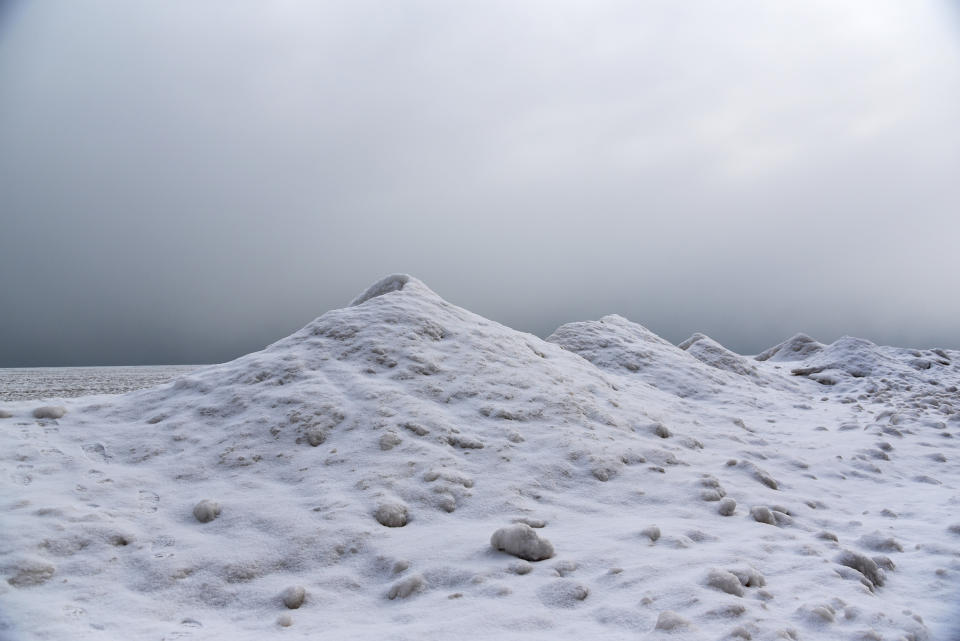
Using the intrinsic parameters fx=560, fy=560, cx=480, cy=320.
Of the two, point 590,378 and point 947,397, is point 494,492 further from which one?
point 947,397

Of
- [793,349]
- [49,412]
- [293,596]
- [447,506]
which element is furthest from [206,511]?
[793,349]

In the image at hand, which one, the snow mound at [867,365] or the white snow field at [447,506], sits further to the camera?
the snow mound at [867,365]

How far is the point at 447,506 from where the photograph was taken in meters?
4.85

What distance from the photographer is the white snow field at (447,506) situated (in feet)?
10.7

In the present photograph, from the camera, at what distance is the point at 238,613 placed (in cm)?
348

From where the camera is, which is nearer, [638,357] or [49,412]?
[49,412]

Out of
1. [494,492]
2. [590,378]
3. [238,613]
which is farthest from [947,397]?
[238,613]

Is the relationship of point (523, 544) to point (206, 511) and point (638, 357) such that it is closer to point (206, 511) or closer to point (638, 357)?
point (206, 511)

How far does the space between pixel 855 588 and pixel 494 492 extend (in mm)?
2766

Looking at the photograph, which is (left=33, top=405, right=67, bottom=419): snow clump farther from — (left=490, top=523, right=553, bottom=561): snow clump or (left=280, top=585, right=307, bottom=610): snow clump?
(left=490, top=523, right=553, bottom=561): snow clump

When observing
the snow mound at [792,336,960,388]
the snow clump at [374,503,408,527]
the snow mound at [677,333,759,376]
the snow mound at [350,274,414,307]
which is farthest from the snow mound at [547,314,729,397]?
the snow clump at [374,503,408,527]

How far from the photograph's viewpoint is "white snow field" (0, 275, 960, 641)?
3.25 m

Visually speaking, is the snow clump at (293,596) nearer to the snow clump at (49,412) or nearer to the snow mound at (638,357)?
the snow clump at (49,412)

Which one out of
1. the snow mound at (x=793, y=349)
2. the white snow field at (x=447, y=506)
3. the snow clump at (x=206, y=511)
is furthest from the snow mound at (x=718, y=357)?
the snow clump at (x=206, y=511)
